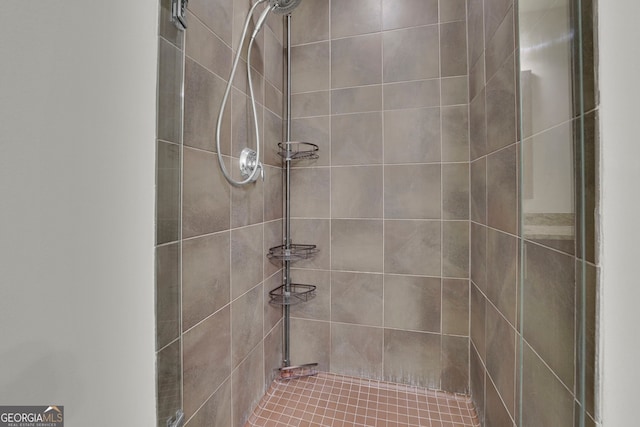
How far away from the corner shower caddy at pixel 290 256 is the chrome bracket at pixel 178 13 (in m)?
0.80

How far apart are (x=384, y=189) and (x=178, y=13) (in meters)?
1.06

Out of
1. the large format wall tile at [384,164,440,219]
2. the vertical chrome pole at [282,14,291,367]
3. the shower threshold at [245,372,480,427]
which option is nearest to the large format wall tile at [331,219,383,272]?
the large format wall tile at [384,164,440,219]

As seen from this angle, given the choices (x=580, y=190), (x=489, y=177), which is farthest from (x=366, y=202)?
(x=580, y=190)

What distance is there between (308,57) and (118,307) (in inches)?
58.4

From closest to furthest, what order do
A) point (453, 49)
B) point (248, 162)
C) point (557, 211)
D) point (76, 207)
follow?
point (76, 207) → point (557, 211) → point (248, 162) → point (453, 49)

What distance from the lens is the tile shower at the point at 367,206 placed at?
0.84 meters

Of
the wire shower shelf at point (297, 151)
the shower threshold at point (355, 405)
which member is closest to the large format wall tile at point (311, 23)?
the wire shower shelf at point (297, 151)

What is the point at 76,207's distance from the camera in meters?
0.31

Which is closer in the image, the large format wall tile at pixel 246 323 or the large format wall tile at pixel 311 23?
the large format wall tile at pixel 246 323

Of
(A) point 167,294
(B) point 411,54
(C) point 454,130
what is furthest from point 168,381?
(B) point 411,54

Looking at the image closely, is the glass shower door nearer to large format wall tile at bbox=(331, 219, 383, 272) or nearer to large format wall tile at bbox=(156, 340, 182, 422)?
large format wall tile at bbox=(156, 340, 182, 422)

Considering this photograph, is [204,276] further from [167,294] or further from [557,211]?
[557,211]

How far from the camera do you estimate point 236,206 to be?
103cm

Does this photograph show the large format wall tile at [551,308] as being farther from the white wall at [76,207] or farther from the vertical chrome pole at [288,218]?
the vertical chrome pole at [288,218]
